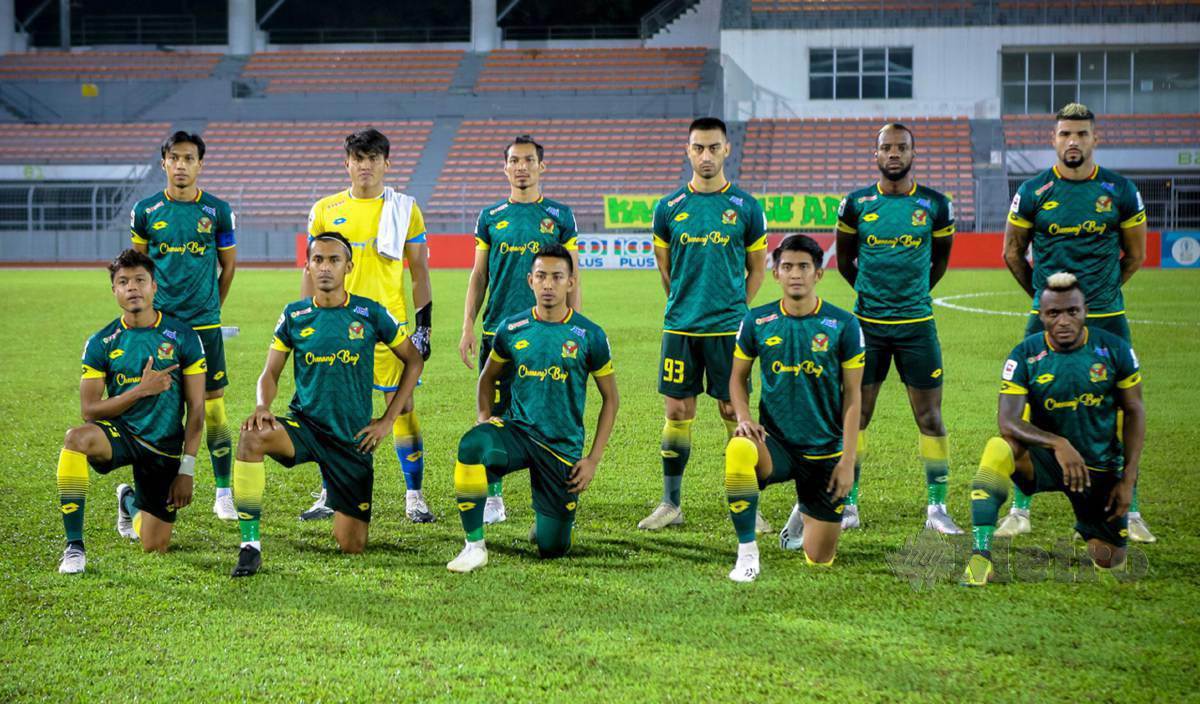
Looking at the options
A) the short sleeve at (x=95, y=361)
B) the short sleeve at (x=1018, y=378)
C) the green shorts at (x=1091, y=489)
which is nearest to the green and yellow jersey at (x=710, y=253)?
the short sleeve at (x=1018, y=378)

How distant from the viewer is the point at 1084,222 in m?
6.27

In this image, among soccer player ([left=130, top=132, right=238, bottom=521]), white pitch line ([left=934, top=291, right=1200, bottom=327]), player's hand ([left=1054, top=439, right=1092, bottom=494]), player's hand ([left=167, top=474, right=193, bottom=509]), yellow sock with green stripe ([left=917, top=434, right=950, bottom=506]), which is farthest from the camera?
white pitch line ([left=934, top=291, right=1200, bottom=327])

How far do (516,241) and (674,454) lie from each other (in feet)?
4.94

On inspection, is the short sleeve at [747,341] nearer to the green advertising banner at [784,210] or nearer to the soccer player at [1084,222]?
the soccer player at [1084,222]

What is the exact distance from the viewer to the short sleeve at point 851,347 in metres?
5.59

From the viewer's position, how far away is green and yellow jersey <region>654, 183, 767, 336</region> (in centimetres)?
647

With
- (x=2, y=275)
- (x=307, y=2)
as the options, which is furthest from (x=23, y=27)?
(x=2, y=275)

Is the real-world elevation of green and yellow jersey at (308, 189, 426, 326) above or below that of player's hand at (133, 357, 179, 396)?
above

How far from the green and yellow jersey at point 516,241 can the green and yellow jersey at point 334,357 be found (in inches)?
36.4

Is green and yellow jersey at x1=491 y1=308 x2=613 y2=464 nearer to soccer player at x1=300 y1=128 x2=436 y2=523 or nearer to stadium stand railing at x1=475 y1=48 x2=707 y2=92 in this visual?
soccer player at x1=300 y1=128 x2=436 y2=523

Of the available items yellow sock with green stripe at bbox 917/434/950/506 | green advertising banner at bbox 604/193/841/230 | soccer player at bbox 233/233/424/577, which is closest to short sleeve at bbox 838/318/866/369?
yellow sock with green stripe at bbox 917/434/950/506

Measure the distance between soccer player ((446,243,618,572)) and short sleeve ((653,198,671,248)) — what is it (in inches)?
31.6

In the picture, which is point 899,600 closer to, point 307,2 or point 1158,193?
point 1158,193

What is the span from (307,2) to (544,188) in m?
14.8
